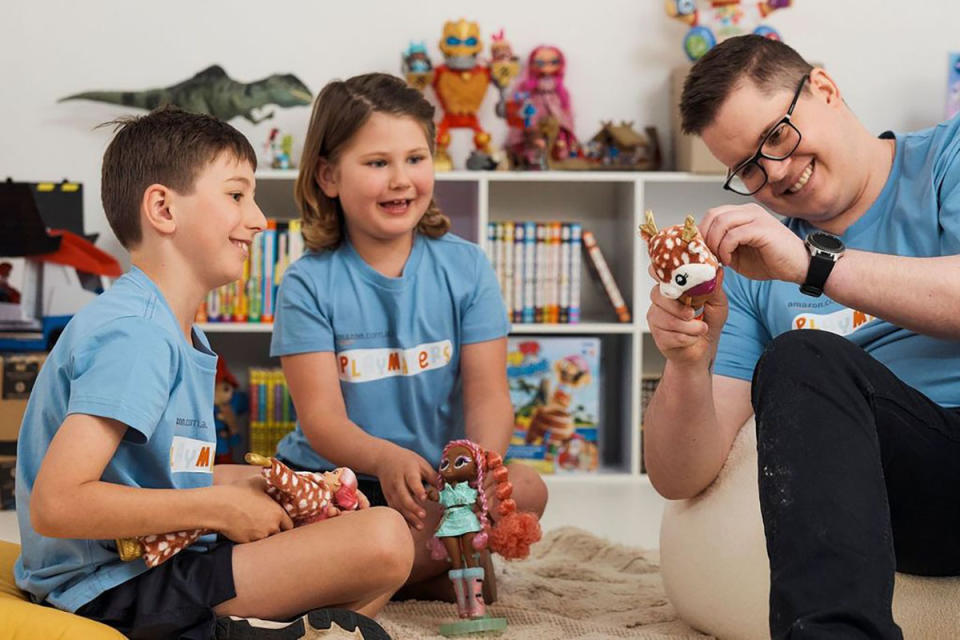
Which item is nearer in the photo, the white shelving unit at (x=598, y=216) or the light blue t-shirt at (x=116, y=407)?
the light blue t-shirt at (x=116, y=407)

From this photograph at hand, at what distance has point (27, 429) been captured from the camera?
1.41 metres

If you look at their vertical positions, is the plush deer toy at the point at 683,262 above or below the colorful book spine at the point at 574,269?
above

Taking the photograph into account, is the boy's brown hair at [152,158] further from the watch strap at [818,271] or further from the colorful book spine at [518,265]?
the colorful book spine at [518,265]

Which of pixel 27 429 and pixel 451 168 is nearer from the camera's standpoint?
pixel 27 429

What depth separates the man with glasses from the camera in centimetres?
105

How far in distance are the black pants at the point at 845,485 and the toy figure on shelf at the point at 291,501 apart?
1.92 ft

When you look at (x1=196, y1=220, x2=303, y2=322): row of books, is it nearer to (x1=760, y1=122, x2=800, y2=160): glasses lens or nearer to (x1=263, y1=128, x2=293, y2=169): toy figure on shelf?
(x1=263, y1=128, x2=293, y2=169): toy figure on shelf

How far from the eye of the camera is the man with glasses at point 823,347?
1047 millimetres

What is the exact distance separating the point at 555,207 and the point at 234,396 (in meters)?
1.13

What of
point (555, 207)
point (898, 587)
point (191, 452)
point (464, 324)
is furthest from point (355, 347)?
point (555, 207)

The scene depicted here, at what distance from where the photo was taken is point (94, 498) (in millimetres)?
1281

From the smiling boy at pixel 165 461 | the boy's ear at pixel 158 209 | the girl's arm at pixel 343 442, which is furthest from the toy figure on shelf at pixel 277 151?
the boy's ear at pixel 158 209

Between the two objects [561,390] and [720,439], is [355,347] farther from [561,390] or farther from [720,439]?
[561,390]

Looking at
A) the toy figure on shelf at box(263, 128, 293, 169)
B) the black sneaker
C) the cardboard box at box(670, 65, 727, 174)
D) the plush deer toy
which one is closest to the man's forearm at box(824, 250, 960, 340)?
the plush deer toy
